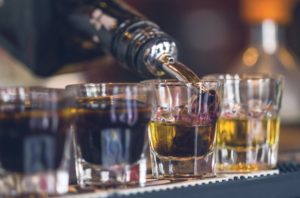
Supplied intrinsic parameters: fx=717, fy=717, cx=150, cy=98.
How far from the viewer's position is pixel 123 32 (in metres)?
0.77

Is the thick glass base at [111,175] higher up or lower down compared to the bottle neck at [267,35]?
lower down

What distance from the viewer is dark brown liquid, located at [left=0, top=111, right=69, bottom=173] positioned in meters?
0.56

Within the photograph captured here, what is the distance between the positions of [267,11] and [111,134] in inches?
49.8

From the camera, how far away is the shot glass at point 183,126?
0.66 meters

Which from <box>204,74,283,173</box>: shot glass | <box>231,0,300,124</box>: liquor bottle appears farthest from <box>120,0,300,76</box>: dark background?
<box>204,74,283,173</box>: shot glass

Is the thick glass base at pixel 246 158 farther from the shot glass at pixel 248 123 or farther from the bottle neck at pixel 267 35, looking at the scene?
the bottle neck at pixel 267 35

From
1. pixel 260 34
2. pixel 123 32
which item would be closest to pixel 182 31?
pixel 260 34

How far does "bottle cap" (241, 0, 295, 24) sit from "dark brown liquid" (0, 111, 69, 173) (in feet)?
4.20

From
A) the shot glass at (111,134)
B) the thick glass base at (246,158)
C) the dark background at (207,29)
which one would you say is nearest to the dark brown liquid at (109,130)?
the shot glass at (111,134)

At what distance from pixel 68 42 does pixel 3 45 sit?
0.13 meters

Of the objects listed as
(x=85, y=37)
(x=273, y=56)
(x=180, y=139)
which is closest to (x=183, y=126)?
(x=180, y=139)

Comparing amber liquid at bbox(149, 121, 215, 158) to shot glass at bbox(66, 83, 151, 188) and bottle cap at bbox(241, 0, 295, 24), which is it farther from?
bottle cap at bbox(241, 0, 295, 24)

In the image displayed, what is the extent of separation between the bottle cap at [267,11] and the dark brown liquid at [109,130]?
1.22 m

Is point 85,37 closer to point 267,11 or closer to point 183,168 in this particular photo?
point 183,168
